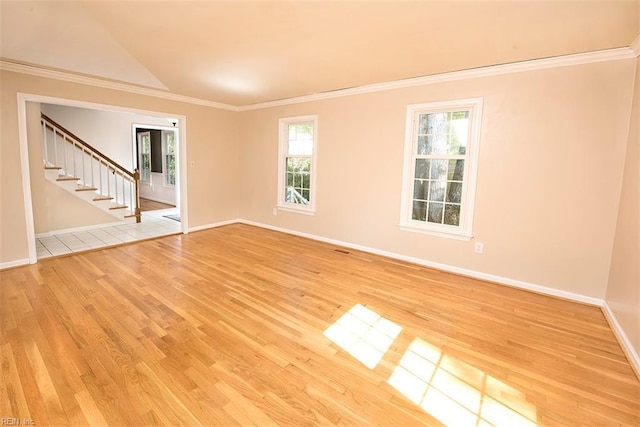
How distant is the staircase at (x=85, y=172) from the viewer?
534cm

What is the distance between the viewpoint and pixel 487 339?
95.0 inches

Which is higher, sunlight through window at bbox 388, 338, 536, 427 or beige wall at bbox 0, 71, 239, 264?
beige wall at bbox 0, 71, 239, 264

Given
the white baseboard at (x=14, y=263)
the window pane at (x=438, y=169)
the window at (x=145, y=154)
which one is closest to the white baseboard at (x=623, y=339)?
the window pane at (x=438, y=169)

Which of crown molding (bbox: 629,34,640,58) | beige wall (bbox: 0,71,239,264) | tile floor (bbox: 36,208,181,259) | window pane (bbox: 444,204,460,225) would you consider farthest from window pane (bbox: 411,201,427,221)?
tile floor (bbox: 36,208,181,259)

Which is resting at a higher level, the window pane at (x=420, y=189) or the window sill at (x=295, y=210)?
the window pane at (x=420, y=189)

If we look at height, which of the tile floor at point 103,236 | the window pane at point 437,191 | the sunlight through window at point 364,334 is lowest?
the sunlight through window at point 364,334

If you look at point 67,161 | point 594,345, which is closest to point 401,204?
point 594,345

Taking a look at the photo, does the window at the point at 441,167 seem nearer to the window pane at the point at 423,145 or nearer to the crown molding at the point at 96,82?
the window pane at the point at 423,145

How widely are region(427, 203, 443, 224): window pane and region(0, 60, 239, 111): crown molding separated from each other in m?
4.36

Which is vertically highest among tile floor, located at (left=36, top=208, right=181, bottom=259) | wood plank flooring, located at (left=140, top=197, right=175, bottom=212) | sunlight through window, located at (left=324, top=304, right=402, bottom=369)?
wood plank flooring, located at (left=140, top=197, right=175, bottom=212)

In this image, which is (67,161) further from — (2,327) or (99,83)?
(2,327)

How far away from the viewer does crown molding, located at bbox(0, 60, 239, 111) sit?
3564 mm

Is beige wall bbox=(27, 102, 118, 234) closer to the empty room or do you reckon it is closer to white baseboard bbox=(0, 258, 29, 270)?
the empty room

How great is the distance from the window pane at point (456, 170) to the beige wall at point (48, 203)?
611 cm
